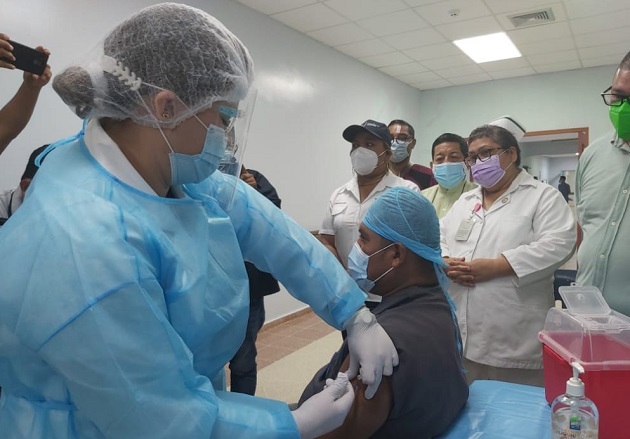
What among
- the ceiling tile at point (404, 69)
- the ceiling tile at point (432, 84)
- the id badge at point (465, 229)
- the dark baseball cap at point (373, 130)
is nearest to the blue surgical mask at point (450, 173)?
the dark baseball cap at point (373, 130)

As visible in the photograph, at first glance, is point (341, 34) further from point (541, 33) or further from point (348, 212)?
point (348, 212)

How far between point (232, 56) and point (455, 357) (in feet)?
2.83

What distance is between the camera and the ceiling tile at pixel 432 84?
6.55 meters

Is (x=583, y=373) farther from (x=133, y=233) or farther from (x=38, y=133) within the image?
(x=38, y=133)

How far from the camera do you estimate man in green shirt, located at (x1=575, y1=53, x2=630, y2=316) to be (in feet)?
5.45

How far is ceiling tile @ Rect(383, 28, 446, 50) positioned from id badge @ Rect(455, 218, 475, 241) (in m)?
3.00

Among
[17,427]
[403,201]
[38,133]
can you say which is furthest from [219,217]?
[38,133]

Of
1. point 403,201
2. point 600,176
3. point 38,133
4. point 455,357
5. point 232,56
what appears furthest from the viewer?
point 38,133

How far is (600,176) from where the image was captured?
1795 millimetres

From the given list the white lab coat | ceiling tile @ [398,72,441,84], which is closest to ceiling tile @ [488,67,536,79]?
ceiling tile @ [398,72,441,84]

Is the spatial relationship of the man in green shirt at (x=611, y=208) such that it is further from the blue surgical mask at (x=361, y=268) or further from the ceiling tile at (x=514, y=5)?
the ceiling tile at (x=514, y=5)

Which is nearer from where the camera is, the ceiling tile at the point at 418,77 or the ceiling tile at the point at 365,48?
the ceiling tile at the point at 365,48

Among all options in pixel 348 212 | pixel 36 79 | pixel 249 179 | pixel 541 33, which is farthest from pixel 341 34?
pixel 36 79

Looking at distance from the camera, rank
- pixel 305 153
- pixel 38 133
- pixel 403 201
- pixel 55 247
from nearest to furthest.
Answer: pixel 55 247, pixel 403 201, pixel 38 133, pixel 305 153
